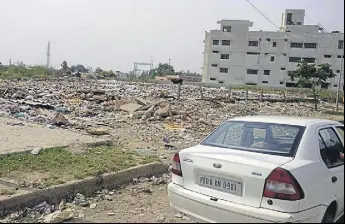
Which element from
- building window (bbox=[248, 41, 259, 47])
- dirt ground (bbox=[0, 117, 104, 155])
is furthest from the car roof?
building window (bbox=[248, 41, 259, 47])

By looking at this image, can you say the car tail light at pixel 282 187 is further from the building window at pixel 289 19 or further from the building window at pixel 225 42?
the building window at pixel 289 19

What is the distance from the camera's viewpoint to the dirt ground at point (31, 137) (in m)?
7.28

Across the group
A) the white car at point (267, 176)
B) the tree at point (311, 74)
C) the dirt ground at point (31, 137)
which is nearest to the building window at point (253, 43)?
the tree at point (311, 74)

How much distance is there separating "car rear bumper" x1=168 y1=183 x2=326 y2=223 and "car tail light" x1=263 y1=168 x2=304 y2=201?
0.13m

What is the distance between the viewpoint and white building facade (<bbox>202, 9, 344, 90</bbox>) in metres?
57.7

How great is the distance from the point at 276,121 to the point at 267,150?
0.59m

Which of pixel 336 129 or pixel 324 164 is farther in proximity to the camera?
pixel 336 129

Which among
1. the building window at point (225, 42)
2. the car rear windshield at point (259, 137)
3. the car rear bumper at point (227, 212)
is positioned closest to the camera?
the car rear bumper at point (227, 212)

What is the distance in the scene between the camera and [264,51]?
60531 mm

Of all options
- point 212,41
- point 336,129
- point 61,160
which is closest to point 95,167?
point 61,160

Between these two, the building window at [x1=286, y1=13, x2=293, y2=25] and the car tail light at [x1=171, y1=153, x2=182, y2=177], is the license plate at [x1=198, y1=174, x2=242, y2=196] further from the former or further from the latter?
the building window at [x1=286, y1=13, x2=293, y2=25]

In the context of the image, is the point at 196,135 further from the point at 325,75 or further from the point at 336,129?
the point at 325,75

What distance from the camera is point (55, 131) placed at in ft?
31.1

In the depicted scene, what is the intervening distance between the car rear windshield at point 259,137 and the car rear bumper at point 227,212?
0.60 metres
